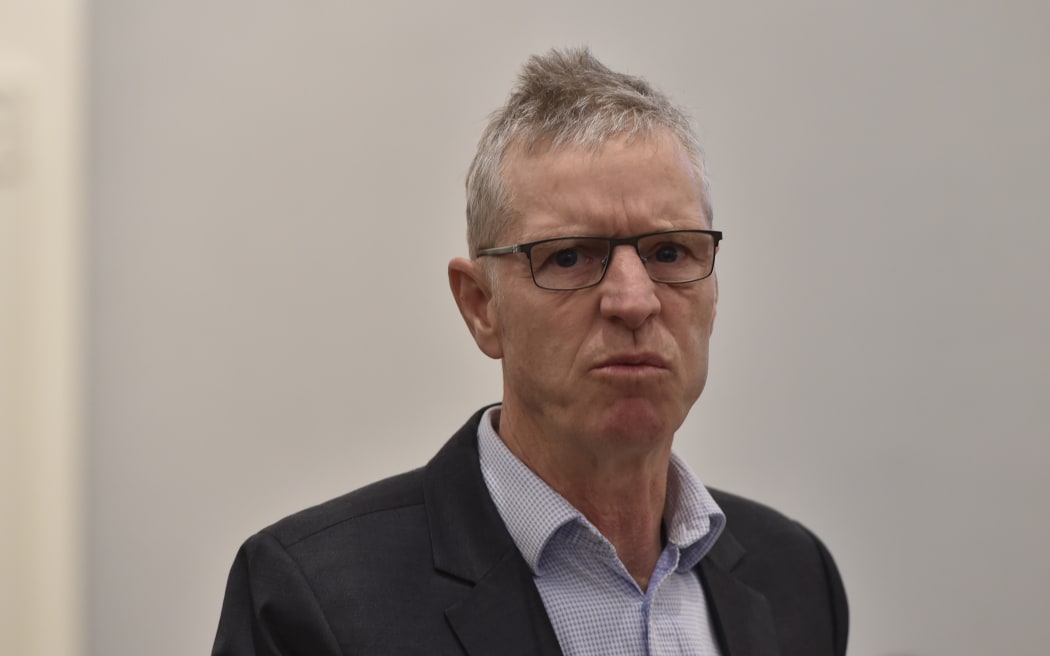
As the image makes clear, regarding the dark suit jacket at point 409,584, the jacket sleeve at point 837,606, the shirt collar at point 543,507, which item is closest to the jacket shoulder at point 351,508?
the dark suit jacket at point 409,584

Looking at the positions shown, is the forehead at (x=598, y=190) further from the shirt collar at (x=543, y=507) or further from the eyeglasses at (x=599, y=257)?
the shirt collar at (x=543, y=507)

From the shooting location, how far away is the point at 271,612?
1495mm

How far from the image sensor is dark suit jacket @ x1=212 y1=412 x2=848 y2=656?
148 centimetres

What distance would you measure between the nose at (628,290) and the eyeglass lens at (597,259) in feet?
0.05

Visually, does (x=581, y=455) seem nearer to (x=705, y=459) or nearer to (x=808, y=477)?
(x=705, y=459)

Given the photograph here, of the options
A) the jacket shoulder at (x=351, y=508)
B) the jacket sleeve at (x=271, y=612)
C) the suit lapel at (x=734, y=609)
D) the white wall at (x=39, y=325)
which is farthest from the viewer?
the white wall at (x=39, y=325)

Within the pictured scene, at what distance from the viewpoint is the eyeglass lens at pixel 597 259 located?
61.3 inches

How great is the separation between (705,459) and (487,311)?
946 mm

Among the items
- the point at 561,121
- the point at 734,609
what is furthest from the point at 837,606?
the point at 561,121

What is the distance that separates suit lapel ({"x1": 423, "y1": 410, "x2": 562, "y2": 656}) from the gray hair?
33cm

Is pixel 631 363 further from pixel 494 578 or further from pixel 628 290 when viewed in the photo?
pixel 494 578

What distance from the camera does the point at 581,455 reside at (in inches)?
63.2

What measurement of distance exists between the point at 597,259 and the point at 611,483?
1.03 ft

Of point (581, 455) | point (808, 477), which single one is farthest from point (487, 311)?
point (808, 477)
